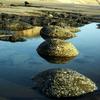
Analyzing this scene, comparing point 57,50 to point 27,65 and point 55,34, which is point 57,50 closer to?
point 27,65

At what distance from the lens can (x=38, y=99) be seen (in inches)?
675

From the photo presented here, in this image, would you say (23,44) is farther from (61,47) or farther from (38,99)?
(38,99)

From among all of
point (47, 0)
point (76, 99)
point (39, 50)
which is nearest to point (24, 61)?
point (39, 50)

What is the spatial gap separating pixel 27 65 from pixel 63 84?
6.56 meters

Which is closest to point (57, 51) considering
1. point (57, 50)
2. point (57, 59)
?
point (57, 50)

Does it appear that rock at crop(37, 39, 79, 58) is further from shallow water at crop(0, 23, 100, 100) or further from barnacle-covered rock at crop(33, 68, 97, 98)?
barnacle-covered rock at crop(33, 68, 97, 98)

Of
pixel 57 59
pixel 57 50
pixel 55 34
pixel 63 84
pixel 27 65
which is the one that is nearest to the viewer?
pixel 63 84

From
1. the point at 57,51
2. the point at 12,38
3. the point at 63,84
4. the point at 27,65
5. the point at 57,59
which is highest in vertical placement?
the point at 63,84

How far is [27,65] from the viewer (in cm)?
2430

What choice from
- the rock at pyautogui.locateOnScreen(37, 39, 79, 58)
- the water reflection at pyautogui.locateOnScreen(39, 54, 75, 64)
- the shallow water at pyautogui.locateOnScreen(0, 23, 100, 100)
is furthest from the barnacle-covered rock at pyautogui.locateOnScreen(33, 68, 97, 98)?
the rock at pyautogui.locateOnScreen(37, 39, 79, 58)

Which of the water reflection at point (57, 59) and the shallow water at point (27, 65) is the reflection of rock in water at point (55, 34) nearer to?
the shallow water at point (27, 65)

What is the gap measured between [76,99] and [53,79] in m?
1.95

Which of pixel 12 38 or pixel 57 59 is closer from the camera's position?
pixel 57 59

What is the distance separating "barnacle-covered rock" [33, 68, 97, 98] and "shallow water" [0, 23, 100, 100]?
62 cm
